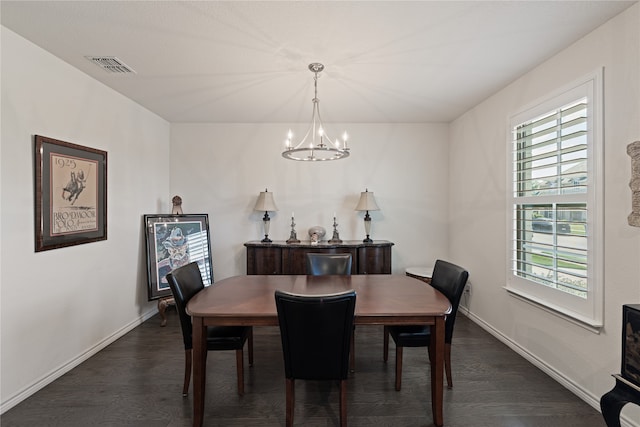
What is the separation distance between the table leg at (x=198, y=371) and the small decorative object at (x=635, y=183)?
2.66m

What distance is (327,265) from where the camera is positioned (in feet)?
10.1

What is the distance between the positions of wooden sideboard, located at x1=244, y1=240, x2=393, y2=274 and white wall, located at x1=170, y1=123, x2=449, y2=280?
49 cm

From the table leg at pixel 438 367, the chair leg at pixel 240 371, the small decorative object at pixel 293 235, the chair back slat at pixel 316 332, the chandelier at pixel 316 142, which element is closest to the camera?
the chair back slat at pixel 316 332

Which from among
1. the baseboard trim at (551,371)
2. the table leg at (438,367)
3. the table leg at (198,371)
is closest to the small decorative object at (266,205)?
the table leg at (198,371)

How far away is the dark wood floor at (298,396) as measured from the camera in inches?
79.7

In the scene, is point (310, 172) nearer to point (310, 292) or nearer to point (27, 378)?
point (310, 292)

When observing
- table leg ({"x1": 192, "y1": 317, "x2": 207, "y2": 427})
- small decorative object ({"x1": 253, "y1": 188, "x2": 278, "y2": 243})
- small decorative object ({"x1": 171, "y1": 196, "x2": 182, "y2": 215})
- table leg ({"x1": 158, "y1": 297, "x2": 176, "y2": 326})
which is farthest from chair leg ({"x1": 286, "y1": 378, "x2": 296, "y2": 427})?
small decorative object ({"x1": 171, "y1": 196, "x2": 182, "y2": 215})

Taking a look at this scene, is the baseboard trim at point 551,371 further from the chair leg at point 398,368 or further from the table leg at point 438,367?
the chair leg at point 398,368

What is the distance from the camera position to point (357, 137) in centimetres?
446

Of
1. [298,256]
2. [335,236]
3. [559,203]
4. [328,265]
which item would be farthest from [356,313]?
[335,236]

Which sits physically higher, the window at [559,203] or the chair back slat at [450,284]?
the window at [559,203]

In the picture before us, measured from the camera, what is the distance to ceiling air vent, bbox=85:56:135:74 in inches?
99.4

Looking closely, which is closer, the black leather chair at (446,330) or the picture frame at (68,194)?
the black leather chair at (446,330)

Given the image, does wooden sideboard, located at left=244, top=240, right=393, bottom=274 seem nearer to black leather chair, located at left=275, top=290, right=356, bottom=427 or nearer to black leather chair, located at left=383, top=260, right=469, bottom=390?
black leather chair, located at left=383, top=260, right=469, bottom=390
